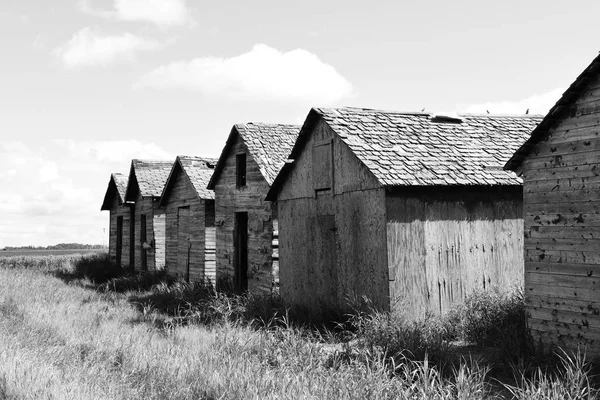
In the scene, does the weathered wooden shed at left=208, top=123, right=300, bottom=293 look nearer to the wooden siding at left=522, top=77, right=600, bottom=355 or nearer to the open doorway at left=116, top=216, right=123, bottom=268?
the wooden siding at left=522, top=77, right=600, bottom=355

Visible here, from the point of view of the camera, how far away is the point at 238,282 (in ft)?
60.8

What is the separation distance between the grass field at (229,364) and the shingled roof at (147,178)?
11728 mm

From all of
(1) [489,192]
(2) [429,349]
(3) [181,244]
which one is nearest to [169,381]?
(2) [429,349]

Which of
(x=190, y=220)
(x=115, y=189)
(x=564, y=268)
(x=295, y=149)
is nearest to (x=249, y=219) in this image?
(x=295, y=149)

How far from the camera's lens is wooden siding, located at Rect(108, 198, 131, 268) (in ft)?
96.8

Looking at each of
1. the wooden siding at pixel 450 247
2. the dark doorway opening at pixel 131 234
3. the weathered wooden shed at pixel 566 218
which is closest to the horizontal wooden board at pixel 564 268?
the weathered wooden shed at pixel 566 218

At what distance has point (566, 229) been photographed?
956 centimetres

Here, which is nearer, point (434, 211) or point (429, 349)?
point (429, 349)

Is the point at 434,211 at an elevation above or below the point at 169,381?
above

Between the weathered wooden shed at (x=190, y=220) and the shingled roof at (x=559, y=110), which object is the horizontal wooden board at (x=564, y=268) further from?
the weathered wooden shed at (x=190, y=220)

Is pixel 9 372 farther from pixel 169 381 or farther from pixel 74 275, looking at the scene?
pixel 74 275

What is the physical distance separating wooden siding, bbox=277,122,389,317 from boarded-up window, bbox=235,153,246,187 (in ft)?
10.0

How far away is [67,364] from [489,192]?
28.6ft

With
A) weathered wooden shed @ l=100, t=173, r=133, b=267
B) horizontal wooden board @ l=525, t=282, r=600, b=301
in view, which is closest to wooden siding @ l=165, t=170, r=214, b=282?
weathered wooden shed @ l=100, t=173, r=133, b=267
